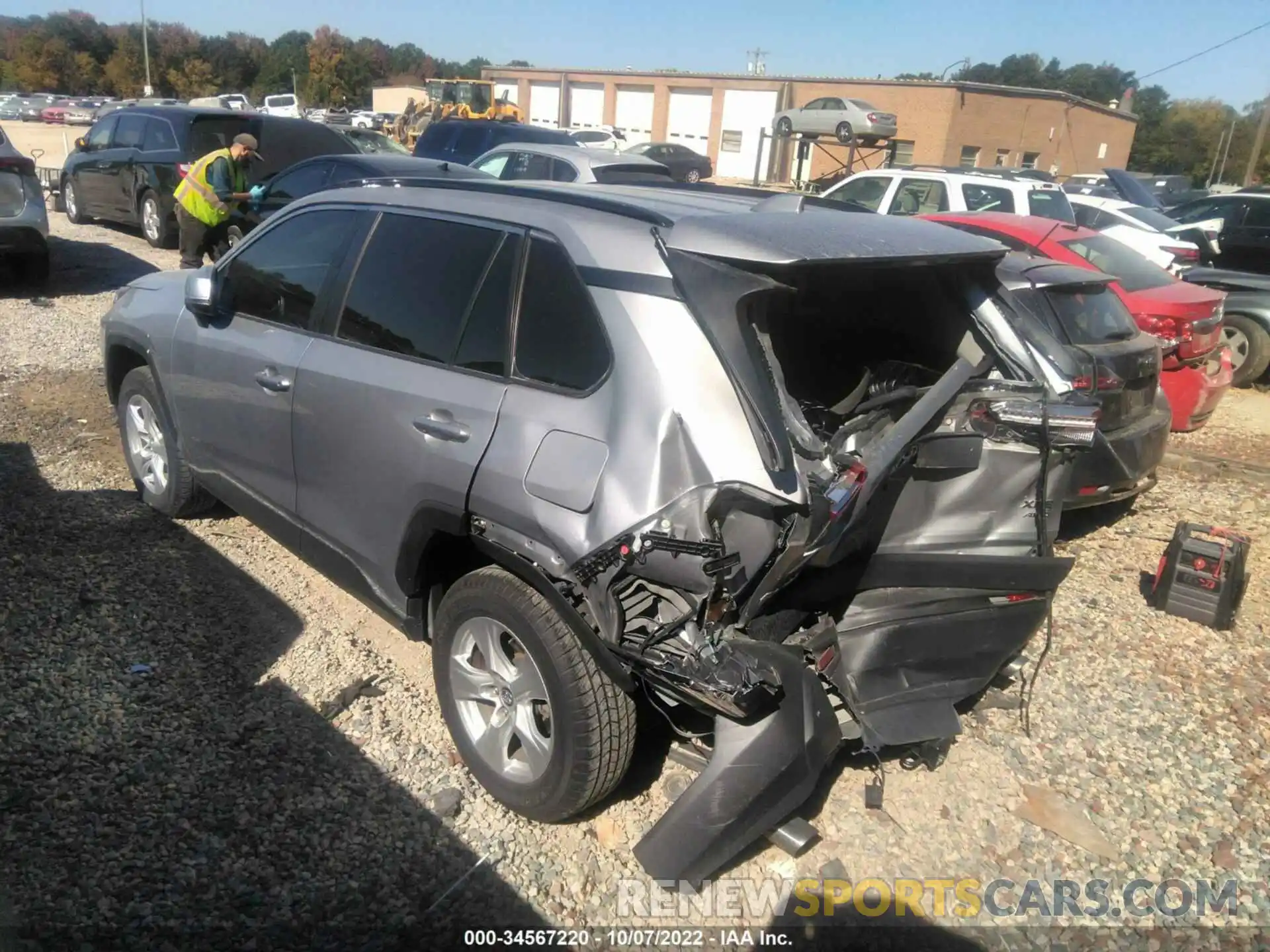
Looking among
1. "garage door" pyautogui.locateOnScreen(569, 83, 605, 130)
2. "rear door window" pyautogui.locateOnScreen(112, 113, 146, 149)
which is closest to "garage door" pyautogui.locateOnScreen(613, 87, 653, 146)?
"garage door" pyautogui.locateOnScreen(569, 83, 605, 130)

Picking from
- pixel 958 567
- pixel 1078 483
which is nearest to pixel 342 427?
pixel 958 567

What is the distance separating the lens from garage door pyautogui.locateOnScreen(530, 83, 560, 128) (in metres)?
Result: 51.8

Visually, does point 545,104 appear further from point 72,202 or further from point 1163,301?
point 1163,301

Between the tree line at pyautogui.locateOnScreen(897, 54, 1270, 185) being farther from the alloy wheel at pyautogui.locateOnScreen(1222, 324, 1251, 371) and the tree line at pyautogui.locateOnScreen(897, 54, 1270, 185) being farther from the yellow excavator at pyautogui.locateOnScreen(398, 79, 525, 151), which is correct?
the alloy wheel at pyautogui.locateOnScreen(1222, 324, 1251, 371)

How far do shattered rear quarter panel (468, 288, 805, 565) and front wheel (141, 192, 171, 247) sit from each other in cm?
1177

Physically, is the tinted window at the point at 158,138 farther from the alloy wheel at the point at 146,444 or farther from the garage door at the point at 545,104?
the garage door at the point at 545,104

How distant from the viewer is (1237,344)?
975cm

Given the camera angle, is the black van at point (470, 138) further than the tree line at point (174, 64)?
No

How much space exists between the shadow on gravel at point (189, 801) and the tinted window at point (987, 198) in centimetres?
930

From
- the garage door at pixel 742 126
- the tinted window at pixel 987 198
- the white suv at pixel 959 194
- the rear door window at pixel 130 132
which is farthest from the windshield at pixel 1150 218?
the garage door at pixel 742 126

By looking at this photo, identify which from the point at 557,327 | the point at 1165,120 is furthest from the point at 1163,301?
the point at 1165,120

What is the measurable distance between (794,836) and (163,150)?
12604 millimetres

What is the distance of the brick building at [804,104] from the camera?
40.7m

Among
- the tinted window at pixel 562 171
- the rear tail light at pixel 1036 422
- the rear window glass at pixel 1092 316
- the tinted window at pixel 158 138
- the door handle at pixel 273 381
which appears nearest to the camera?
the rear tail light at pixel 1036 422
